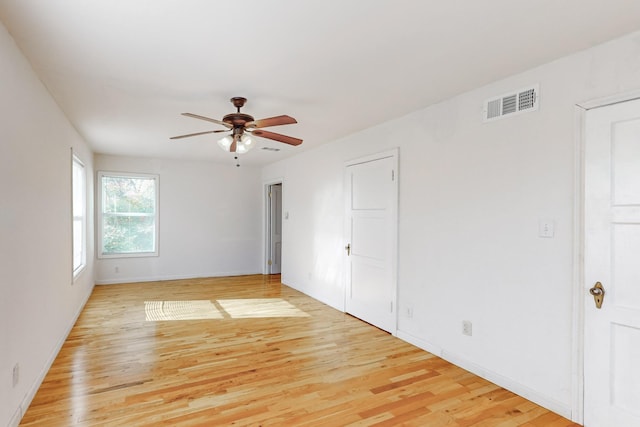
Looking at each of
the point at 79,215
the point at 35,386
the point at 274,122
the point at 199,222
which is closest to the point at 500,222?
the point at 274,122

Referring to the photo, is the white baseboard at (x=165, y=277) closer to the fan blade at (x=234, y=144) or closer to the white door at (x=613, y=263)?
the fan blade at (x=234, y=144)

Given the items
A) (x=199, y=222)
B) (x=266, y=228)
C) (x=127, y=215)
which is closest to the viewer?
(x=127, y=215)

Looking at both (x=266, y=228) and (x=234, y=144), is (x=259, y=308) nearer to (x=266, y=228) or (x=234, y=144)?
(x=234, y=144)

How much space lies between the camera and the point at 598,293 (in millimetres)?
2248

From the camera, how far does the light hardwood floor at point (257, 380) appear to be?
2.36 m

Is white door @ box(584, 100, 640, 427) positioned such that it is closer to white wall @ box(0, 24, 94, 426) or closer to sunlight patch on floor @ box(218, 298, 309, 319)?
sunlight patch on floor @ box(218, 298, 309, 319)

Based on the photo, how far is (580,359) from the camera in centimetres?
233

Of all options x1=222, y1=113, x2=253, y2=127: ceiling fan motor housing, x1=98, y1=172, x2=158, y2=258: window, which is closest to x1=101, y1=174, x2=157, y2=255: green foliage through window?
x1=98, y1=172, x2=158, y2=258: window

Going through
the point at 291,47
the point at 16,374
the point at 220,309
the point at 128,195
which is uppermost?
the point at 291,47

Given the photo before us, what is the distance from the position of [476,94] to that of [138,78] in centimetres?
275

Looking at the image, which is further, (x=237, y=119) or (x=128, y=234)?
(x=128, y=234)

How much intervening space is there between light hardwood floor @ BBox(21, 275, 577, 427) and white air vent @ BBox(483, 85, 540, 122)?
6.91 ft

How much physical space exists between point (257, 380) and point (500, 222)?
2274mm

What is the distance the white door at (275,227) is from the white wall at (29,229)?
4263 millimetres
